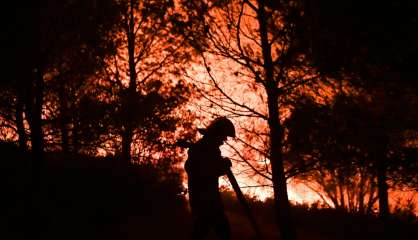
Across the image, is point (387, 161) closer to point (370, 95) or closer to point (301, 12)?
point (370, 95)

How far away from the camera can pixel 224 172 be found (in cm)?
462

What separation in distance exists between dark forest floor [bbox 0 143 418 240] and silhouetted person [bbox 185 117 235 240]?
3619 millimetres

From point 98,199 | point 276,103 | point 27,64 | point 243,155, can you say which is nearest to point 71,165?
point 98,199

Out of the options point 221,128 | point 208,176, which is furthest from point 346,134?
point 208,176

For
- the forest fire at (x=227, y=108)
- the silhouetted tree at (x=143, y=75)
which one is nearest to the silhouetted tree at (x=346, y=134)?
the forest fire at (x=227, y=108)

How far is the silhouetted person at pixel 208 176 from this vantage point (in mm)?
4543

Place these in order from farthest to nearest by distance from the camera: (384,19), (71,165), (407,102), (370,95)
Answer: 1. (71,165)
2. (370,95)
3. (407,102)
4. (384,19)

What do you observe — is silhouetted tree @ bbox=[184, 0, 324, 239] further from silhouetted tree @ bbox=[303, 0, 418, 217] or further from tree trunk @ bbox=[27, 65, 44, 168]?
tree trunk @ bbox=[27, 65, 44, 168]

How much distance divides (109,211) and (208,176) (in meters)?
5.74

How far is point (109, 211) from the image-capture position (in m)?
9.64

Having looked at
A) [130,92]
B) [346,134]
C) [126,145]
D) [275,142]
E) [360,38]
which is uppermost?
[130,92]

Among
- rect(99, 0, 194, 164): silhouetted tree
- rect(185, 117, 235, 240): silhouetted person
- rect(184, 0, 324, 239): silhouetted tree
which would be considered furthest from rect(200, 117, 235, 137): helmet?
rect(99, 0, 194, 164): silhouetted tree

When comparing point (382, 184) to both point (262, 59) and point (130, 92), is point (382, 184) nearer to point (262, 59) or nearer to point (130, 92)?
point (262, 59)

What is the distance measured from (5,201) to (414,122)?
7963 millimetres
